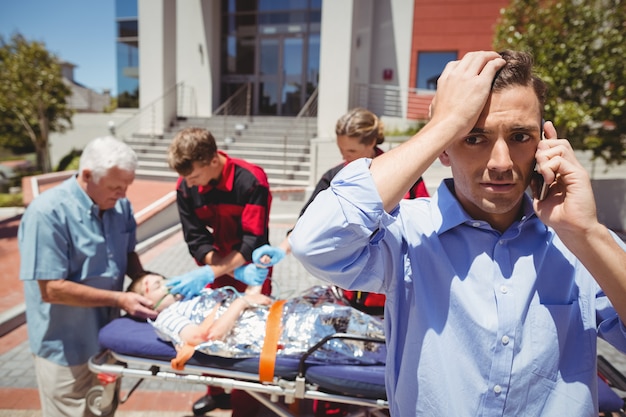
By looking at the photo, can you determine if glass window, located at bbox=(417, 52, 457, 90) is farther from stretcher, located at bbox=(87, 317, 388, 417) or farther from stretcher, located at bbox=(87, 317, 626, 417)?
stretcher, located at bbox=(87, 317, 388, 417)

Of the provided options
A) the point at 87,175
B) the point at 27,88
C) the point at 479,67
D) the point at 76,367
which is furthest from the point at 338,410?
the point at 27,88

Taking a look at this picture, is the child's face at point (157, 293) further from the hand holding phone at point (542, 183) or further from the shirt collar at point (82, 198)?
the hand holding phone at point (542, 183)

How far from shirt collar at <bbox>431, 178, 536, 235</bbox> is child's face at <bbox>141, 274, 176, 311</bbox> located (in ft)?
6.93

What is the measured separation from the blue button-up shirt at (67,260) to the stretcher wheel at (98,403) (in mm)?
184

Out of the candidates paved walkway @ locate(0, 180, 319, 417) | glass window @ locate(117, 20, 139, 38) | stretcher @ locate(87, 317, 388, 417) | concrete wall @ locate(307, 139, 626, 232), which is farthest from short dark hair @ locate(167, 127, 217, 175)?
glass window @ locate(117, 20, 139, 38)

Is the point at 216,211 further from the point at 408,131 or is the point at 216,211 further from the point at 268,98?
the point at 268,98

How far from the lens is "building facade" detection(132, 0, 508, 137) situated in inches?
526

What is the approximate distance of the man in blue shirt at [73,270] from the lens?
6.95 ft

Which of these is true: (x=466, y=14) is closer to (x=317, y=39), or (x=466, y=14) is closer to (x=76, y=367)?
(x=317, y=39)

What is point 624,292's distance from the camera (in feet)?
3.27

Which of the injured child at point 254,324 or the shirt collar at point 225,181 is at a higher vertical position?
the shirt collar at point 225,181

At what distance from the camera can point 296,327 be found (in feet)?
7.91

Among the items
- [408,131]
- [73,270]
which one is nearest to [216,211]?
[73,270]

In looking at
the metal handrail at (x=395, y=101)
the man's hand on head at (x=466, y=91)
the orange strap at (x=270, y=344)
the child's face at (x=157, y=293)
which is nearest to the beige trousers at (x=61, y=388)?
the child's face at (x=157, y=293)
